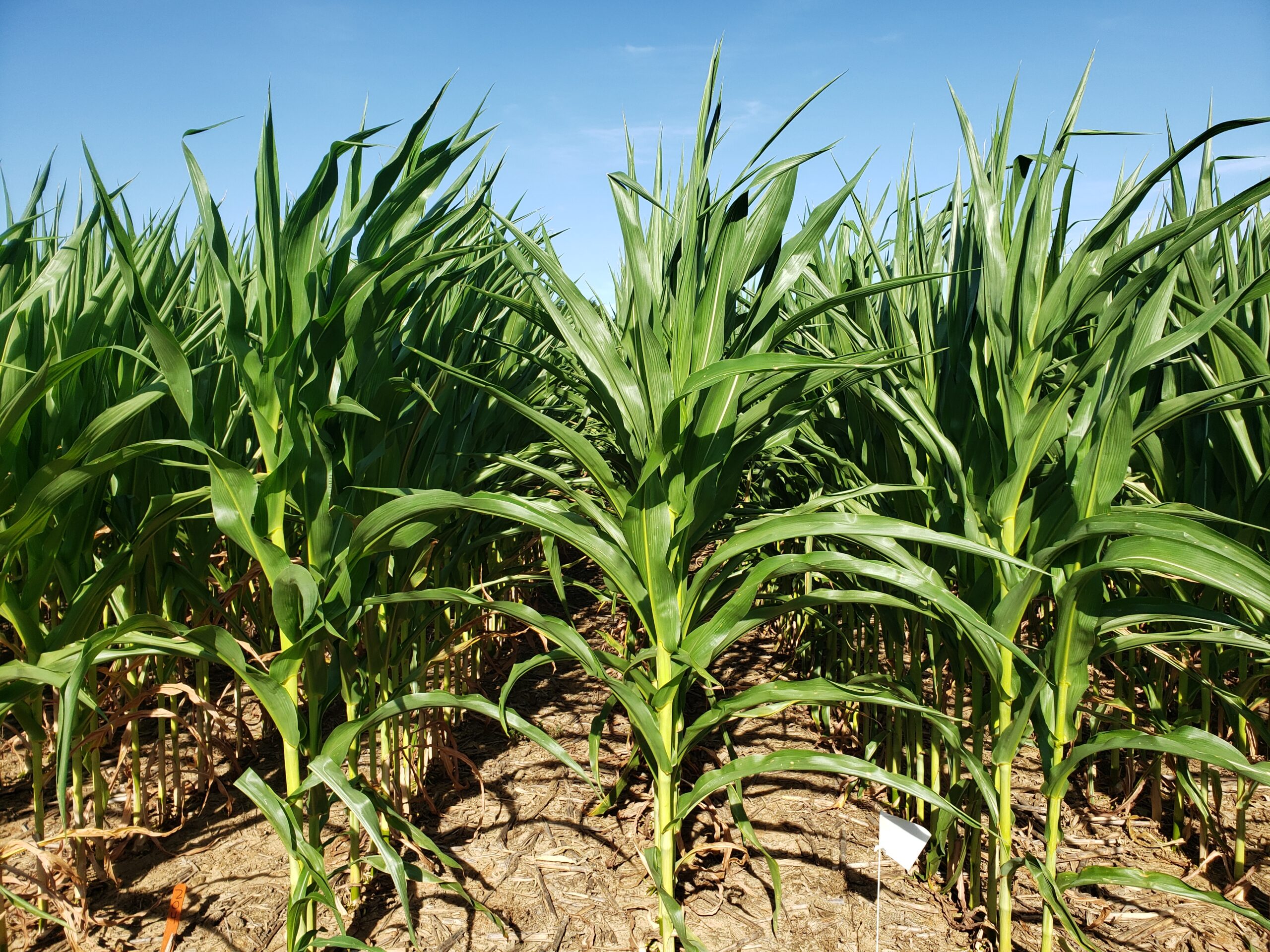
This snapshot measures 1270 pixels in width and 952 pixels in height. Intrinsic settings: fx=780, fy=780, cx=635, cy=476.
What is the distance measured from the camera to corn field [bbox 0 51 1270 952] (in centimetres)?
118

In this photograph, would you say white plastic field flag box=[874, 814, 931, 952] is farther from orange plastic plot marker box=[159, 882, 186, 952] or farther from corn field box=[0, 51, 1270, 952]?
orange plastic plot marker box=[159, 882, 186, 952]

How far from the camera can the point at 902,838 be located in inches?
48.7

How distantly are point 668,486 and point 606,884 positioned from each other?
37.6 inches

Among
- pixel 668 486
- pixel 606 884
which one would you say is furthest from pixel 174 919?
pixel 668 486

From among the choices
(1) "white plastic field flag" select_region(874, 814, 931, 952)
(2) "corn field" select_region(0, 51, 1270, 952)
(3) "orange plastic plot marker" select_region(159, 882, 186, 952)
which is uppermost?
(2) "corn field" select_region(0, 51, 1270, 952)

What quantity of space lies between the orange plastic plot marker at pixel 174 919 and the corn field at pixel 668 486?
0.14 metres

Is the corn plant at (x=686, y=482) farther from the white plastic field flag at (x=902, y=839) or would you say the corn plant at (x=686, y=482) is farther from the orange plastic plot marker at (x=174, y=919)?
the orange plastic plot marker at (x=174, y=919)

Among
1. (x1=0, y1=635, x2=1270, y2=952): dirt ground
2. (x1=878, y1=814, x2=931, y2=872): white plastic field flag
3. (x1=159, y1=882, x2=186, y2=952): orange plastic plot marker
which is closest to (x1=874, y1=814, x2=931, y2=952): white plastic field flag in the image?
(x1=878, y1=814, x2=931, y2=872): white plastic field flag

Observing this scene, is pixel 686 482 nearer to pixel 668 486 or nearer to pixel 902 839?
pixel 668 486

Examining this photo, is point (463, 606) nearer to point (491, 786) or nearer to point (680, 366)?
point (491, 786)

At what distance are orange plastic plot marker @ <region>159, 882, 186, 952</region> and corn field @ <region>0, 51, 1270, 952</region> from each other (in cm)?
14

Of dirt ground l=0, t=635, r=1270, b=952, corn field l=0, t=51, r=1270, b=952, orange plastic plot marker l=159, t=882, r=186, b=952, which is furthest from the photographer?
dirt ground l=0, t=635, r=1270, b=952

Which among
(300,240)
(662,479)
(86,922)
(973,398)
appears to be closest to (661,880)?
(662,479)

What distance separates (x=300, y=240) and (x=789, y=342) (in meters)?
1.31
